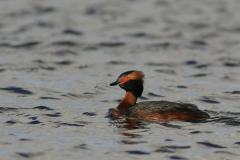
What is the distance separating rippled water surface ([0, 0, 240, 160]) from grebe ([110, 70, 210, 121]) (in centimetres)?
31

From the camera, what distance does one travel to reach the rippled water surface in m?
9.05

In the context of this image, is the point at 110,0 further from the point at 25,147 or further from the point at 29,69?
the point at 25,147

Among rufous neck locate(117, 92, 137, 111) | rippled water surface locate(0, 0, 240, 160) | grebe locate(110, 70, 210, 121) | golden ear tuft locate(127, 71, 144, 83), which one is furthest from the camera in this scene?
rufous neck locate(117, 92, 137, 111)

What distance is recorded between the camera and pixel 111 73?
18.5 meters

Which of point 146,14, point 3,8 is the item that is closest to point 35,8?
point 3,8

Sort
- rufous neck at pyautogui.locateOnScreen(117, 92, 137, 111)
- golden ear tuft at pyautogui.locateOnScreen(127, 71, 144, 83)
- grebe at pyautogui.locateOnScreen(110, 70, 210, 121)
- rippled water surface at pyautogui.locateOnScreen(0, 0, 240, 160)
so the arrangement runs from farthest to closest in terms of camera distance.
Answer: rufous neck at pyautogui.locateOnScreen(117, 92, 137, 111) < golden ear tuft at pyautogui.locateOnScreen(127, 71, 144, 83) < grebe at pyautogui.locateOnScreen(110, 70, 210, 121) < rippled water surface at pyautogui.locateOnScreen(0, 0, 240, 160)

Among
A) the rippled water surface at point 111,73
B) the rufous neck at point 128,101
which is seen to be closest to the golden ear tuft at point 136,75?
the rufous neck at point 128,101

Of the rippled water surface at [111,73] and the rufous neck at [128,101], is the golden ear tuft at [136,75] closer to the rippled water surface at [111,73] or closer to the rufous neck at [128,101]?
the rufous neck at [128,101]

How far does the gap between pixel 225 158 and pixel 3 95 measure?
8.61 m

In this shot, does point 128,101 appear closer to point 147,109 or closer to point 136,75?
point 136,75

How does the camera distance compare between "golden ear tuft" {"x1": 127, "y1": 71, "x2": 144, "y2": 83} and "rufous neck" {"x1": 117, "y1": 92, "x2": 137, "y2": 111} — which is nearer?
"golden ear tuft" {"x1": 127, "y1": 71, "x2": 144, "y2": 83}

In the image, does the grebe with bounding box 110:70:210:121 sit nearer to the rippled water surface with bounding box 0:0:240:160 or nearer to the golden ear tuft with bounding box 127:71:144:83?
the golden ear tuft with bounding box 127:71:144:83

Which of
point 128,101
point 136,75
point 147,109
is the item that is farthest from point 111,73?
point 147,109

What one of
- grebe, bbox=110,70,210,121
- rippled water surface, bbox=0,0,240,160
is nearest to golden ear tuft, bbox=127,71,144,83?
grebe, bbox=110,70,210,121
